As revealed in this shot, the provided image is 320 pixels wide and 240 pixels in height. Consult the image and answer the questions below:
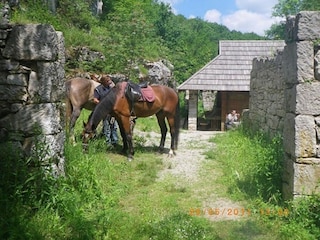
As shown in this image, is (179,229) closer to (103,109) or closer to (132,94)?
(103,109)

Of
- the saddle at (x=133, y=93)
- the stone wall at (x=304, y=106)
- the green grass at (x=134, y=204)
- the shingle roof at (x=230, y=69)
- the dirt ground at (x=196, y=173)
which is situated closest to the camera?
the green grass at (x=134, y=204)

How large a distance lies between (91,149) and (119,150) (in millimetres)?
1791

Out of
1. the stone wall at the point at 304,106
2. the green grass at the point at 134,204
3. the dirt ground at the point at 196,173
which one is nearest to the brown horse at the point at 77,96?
the dirt ground at the point at 196,173

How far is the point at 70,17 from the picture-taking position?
57.2 ft

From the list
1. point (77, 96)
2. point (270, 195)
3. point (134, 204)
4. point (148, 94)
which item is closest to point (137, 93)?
point (148, 94)

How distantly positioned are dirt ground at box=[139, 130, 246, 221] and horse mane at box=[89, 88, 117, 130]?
1.62 m

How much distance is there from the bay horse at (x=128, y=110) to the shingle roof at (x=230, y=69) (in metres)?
7.99

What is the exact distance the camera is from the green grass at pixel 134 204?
376 centimetres

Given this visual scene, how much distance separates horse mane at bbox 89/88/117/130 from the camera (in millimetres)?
6977

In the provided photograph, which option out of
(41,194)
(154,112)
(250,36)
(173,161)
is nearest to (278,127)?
(173,161)

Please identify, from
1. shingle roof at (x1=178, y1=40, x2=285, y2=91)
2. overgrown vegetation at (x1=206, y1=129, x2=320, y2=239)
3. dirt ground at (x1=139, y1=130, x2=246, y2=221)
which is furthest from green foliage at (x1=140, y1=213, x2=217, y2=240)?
shingle roof at (x1=178, y1=40, x2=285, y2=91)

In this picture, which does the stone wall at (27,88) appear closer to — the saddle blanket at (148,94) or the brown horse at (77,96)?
the saddle blanket at (148,94)

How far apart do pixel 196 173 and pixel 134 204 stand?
199cm

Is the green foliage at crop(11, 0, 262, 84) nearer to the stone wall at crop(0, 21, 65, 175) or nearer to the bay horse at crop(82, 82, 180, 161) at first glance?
the bay horse at crop(82, 82, 180, 161)
